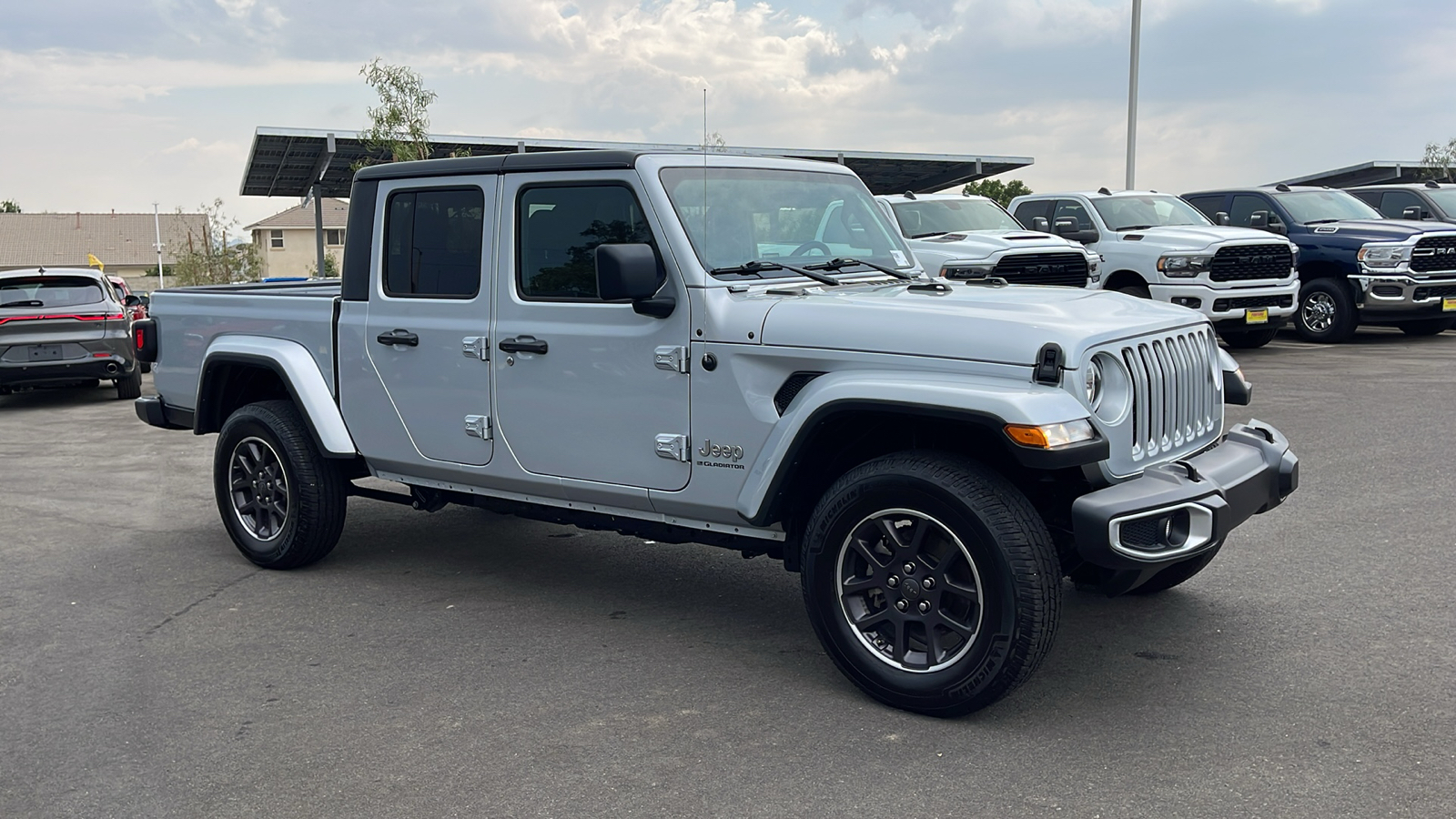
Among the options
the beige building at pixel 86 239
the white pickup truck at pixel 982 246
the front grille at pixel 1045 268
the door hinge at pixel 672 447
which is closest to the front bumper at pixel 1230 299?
the white pickup truck at pixel 982 246

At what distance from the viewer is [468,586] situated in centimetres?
612

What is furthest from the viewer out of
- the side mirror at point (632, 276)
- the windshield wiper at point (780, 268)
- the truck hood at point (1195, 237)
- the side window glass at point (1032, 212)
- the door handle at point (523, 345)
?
the side window glass at point (1032, 212)

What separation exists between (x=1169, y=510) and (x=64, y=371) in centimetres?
1393

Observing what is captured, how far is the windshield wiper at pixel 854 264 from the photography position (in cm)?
527

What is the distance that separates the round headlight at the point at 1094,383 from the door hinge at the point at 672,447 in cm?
152

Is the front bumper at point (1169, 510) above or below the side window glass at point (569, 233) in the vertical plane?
below

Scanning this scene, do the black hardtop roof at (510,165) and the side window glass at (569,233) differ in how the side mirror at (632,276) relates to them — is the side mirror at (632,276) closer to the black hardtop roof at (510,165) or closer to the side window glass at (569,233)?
the side window glass at (569,233)

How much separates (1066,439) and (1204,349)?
1.32 meters

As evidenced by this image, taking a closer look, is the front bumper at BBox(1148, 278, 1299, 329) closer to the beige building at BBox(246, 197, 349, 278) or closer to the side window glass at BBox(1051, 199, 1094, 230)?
the side window glass at BBox(1051, 199, 1094, 230)

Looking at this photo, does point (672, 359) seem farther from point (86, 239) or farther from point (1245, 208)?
point (86, 239)

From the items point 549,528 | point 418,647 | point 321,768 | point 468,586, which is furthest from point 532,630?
point 549,528

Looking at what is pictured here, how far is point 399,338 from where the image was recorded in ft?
18.9

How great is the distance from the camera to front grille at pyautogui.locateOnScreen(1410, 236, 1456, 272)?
15820 millimetres

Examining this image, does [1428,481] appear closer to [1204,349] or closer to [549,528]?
[1204,349]
